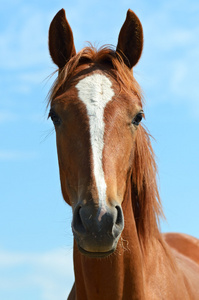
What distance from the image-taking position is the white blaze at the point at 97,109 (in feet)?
12.7

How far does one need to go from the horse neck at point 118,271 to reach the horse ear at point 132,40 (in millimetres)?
1365

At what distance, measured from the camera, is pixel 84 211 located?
3715mm

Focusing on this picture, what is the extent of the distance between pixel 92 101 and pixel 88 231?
1.18 m

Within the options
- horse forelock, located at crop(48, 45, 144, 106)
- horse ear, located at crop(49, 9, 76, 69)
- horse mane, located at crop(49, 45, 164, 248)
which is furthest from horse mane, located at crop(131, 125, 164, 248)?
horse ear, located at crop(49, 9, 76, 69)

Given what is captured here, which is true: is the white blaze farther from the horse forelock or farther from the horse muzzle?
the horse forelock

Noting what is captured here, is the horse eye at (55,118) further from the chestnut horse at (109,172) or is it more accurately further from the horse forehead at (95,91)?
the horse forehead at (95,91)

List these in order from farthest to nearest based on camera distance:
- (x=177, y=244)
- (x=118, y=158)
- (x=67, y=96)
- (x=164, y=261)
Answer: (x=177, y=244) → (x=164, y=261) → (x=67, y=96) → (x=118, y=158)

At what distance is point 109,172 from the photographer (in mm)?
3998

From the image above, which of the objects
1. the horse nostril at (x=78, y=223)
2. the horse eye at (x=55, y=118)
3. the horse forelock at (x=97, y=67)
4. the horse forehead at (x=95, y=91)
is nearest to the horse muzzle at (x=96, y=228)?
the horse nostril at (x=78, y=223)

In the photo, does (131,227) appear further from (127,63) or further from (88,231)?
(127,63)

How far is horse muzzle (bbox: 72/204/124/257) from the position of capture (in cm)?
366

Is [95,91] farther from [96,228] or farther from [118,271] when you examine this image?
[118,271]

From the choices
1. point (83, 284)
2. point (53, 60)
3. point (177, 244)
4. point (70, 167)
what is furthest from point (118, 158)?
point (177, 244)

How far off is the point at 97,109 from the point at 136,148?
70 cm
